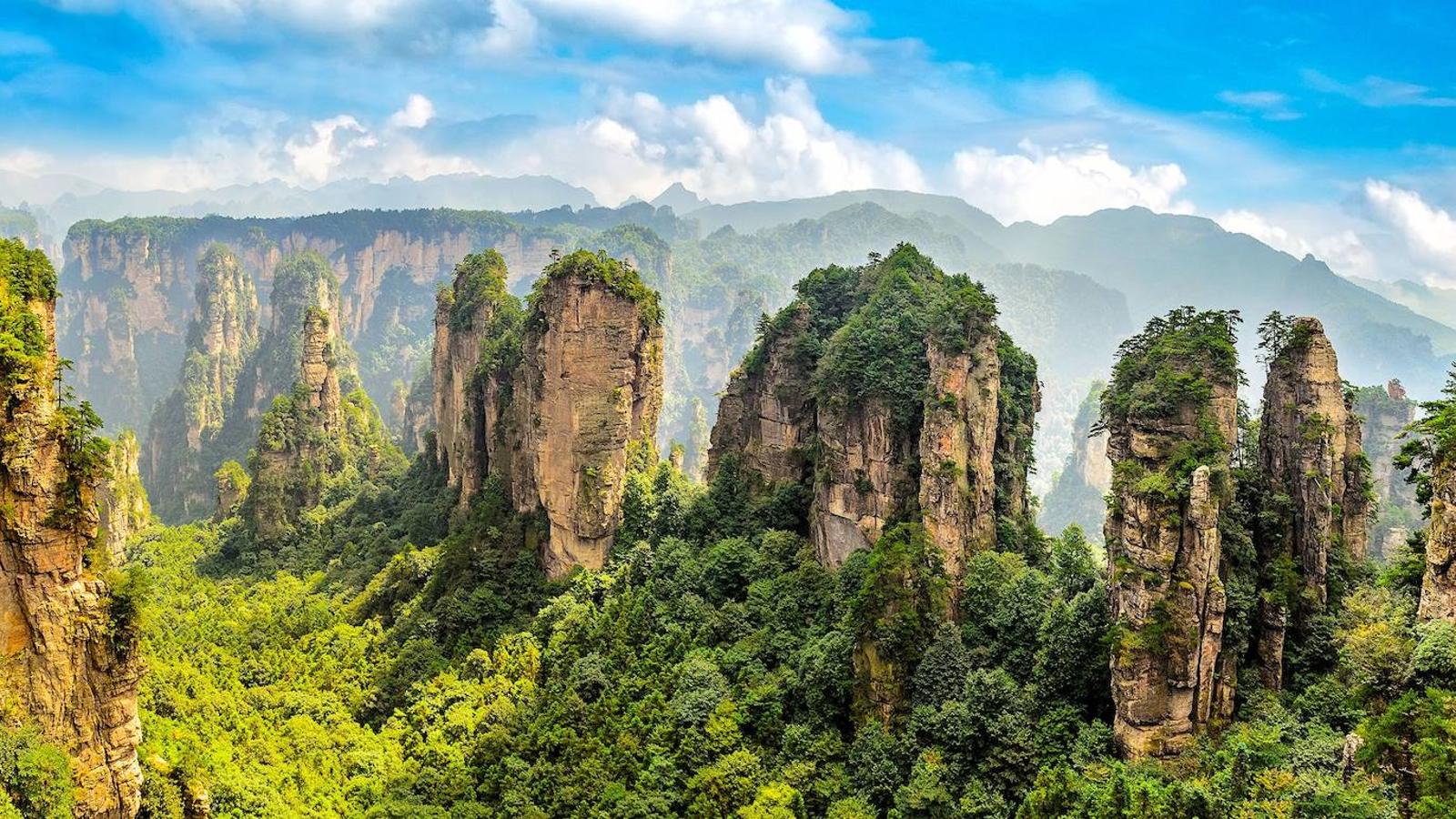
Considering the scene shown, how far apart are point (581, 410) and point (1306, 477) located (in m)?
28.5

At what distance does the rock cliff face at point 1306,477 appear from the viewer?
87.8 ft

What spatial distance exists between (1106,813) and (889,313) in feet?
71.8

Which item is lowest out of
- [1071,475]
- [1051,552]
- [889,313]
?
[1071,475]

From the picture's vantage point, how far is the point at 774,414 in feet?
149

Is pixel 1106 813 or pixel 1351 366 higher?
pixel 1351 366

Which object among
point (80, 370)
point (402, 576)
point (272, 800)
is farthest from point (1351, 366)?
point (80, 370)

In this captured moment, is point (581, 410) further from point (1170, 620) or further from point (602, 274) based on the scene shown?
point (1170, 620)

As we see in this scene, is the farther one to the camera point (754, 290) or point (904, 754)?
point (754, 290)

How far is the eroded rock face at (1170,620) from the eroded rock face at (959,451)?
727cm

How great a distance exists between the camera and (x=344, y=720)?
3750 centimetres

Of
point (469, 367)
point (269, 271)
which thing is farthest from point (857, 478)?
point (269, 271)

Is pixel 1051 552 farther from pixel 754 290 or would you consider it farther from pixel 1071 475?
pixel 754 290

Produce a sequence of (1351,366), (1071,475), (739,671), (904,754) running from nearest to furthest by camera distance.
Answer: (904,754) < (739,671) < (1071,475) < (1351,366)

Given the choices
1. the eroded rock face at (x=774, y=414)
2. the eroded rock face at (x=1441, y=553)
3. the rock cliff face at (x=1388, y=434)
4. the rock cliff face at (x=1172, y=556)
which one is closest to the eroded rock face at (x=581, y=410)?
the eroded rock face at (x=774, y=414)
